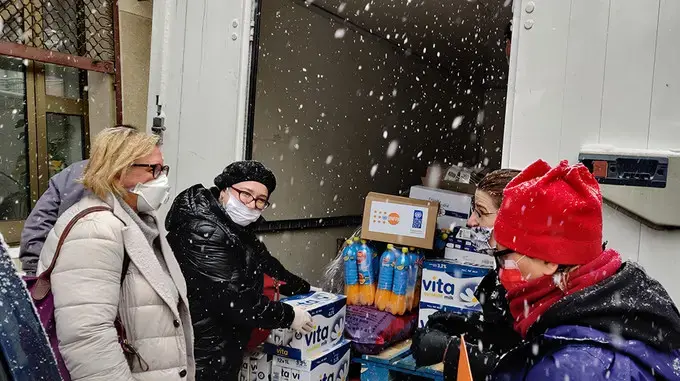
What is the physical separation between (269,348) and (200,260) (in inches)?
37.2

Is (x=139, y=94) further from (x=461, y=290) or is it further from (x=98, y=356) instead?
(x=98, y=356)

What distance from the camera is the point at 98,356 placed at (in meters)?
2.05

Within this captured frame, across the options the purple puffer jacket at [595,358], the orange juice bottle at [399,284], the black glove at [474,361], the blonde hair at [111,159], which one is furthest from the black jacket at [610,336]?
the orange juice bottle at [399,284]

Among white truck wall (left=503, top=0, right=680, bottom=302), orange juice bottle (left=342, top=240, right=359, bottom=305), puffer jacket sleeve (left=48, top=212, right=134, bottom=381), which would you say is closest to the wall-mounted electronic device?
white truck wall (left=503, top=0, right=680, bottom=302)

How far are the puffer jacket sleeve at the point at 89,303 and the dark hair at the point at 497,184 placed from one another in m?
1.55

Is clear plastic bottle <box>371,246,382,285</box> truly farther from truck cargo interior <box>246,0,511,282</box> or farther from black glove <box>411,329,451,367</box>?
black glove <box>411,329,451,367</box>

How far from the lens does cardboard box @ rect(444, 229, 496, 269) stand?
14.3 feet

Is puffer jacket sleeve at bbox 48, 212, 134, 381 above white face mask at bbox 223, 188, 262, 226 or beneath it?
beneath

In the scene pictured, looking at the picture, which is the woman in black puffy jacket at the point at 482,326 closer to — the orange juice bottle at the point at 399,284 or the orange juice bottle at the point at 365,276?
the orange juice bottle at the point at 399,284

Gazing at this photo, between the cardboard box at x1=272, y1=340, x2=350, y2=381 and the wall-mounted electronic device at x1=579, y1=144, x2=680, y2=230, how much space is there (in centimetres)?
193

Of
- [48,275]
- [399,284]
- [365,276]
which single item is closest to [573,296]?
[48,275]

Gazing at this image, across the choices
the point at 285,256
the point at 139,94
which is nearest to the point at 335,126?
the point at 285,256

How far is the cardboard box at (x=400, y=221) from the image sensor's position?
4.28 meters

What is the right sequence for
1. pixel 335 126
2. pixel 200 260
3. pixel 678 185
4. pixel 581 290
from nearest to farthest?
pixel 581 290 → pixel 678 185 → pixel 200 260 → pixel 335 126
